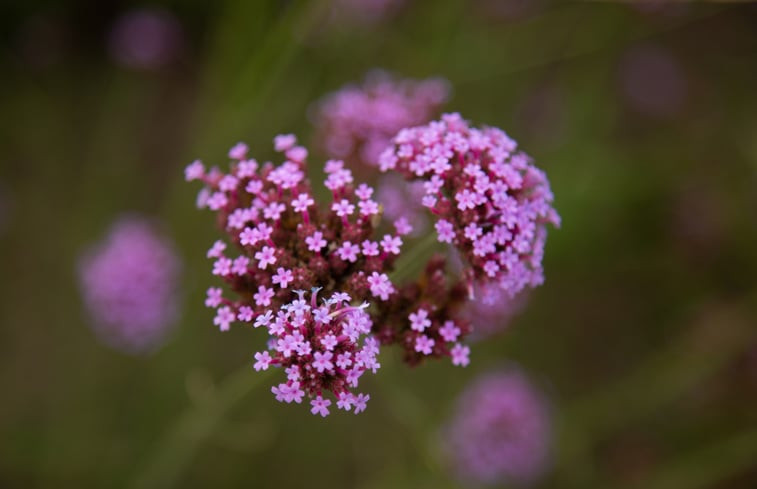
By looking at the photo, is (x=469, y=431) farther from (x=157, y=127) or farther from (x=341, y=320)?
(x=157, y=127)

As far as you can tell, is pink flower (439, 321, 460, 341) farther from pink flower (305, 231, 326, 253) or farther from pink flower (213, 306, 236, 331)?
pink flower (213, 306, 236, 331)

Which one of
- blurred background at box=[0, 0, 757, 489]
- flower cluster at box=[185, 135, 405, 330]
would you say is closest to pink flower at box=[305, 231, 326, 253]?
flower cluster at box=[185, 135, 405, 330]

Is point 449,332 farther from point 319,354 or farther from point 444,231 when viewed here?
point 319,354

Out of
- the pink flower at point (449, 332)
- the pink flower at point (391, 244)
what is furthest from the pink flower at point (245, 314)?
the pink flower at point (449, 332)

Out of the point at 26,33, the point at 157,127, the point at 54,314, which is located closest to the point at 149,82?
the point at 157,127

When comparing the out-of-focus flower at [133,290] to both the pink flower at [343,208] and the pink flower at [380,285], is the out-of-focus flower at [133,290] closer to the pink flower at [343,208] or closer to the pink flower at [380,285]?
the pink flower at [343,208]

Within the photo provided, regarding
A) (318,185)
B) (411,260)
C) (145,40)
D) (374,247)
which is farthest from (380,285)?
(145,40)
